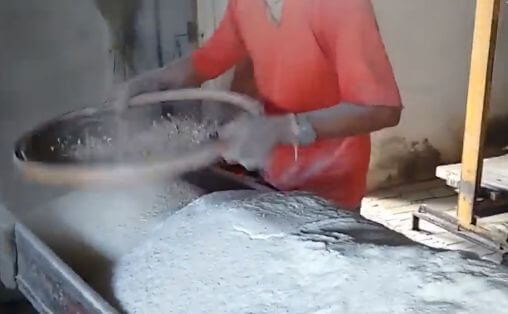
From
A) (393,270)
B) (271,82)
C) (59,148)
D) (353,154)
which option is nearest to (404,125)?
(353,154)

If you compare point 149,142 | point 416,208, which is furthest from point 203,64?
point 416,208

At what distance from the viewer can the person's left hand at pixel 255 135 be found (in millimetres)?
1162

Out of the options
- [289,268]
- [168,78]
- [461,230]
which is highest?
[168,78]

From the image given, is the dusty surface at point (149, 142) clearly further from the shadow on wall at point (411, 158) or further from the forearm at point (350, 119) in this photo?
the shadow on wall at point (411, 158)

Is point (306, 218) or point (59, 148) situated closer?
point (306, 218)

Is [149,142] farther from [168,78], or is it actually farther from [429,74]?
[429,74]

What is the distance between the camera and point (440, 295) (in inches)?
31.0

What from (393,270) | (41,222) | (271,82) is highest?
(271,82)

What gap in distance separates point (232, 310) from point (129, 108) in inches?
16.6

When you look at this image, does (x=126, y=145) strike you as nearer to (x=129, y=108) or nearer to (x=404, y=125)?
(x=129, y=108)

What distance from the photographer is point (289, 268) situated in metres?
0.89

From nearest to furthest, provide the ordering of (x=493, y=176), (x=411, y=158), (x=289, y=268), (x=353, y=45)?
(x=289, y=268) → (x=353, y=45) → (x=411, y=158) → (x=493, y=176)

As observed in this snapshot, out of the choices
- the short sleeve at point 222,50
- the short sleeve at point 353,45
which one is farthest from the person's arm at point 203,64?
the short sleeve at point 353,45

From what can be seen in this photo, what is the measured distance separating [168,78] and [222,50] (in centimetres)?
9
